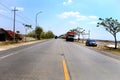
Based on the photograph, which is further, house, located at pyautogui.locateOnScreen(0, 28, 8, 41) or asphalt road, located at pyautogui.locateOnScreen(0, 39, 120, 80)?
house, located at pyautogui.locateOnScreen(0, 28, 8, 41)

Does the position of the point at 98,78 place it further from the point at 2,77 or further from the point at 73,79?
the point at 2,77

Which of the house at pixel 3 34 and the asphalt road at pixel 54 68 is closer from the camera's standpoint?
the asphalt road at pixel 54 68

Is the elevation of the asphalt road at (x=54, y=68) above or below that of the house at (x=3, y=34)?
below

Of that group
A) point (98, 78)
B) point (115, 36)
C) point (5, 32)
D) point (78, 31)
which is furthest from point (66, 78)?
point (78, 31)

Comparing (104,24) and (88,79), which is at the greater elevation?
(104,24)

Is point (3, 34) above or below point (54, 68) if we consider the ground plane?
above

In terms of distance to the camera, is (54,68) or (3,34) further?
(3,34)

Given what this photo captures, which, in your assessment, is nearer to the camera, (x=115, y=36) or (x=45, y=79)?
(x=45, y=79)

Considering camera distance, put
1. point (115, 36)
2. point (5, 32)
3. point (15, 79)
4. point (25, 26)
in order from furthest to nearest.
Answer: point (25, 26) → point (5, 32) → point (115, 36) → point (15, 79)

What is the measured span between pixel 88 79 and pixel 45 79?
1829mm

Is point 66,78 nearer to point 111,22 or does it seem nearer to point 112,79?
point 112,79

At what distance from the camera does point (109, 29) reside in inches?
2002

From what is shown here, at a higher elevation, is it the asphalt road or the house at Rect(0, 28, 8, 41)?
the house at Rect(0, 28, 8, 41)

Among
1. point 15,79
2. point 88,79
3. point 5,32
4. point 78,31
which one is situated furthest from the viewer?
point 78,31
